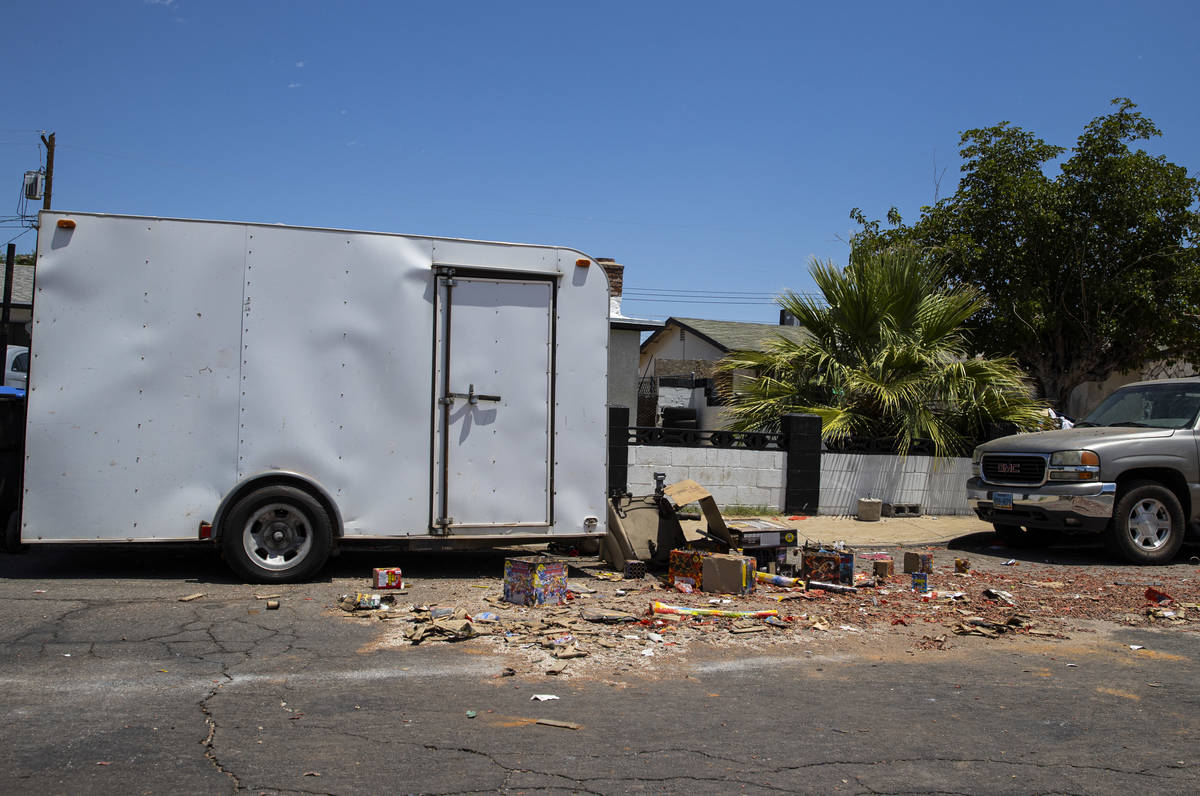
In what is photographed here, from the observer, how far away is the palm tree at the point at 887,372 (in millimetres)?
13219

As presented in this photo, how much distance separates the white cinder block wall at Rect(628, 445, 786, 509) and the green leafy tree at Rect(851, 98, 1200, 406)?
6.30 m

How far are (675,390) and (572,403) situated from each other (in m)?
16.9

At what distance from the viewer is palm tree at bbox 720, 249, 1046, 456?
1322 cm

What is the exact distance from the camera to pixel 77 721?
429 centimetres

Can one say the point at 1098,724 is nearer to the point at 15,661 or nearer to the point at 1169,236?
the point at 15,661

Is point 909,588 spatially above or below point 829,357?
below

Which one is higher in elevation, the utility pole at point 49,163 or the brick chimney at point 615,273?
the utility pole at point 49,163

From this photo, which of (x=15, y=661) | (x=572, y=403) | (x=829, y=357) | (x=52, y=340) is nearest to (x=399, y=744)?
(x=15, y=661)

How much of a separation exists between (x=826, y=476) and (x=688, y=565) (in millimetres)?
5785

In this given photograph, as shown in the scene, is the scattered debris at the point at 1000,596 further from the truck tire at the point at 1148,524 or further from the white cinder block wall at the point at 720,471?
the white cinder block wall at the point at 720,471

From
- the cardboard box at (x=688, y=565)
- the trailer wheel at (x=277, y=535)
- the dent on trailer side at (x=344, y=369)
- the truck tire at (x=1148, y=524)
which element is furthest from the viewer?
the truck tire at (x=1148, y=524)

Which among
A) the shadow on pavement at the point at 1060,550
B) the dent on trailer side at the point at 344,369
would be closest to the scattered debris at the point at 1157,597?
the shadow on pavement at the point at 1060,550

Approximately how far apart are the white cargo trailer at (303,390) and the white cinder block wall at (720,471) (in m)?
4.31

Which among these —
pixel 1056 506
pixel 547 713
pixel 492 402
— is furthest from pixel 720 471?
pixel 547 713
